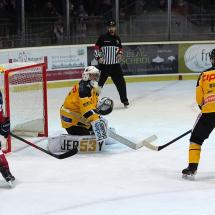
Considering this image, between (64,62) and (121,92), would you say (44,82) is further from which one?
(64,62)

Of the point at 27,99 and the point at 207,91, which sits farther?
the point at 27,99

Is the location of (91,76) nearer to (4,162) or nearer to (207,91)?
(207,91)

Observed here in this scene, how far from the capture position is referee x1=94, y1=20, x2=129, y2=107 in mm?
8594

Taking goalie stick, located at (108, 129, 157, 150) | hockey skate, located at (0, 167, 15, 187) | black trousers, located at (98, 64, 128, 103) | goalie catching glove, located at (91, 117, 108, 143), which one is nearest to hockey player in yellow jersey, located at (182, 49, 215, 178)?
goalie catching glove, located at (91, 117, 108, 143)

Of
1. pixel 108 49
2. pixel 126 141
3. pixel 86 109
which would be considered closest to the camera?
pixel 86 109

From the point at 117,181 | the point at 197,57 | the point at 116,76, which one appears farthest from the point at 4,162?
the point at 197,57

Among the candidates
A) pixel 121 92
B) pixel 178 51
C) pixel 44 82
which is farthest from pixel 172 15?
pixel 44 82

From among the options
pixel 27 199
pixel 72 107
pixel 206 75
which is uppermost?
pixel 206 75

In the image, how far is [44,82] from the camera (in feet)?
22.1

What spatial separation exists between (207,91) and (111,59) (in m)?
4.01

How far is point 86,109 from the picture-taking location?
18.2 feet

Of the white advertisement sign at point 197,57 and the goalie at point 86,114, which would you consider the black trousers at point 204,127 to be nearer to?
the goalie at point 86,114

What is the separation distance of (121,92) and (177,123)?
1.39 meters

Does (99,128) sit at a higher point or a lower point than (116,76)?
lower
